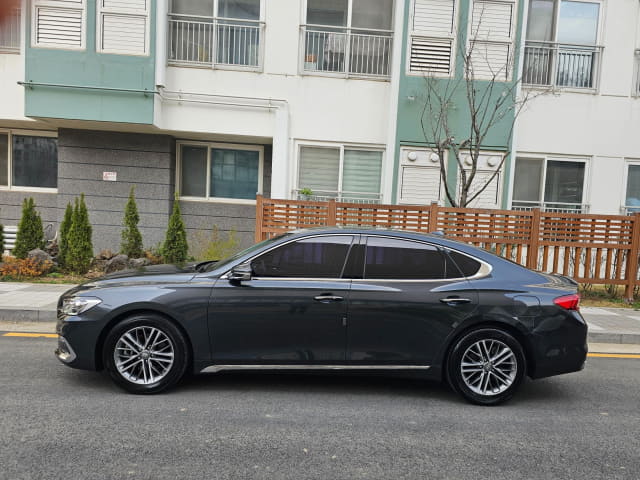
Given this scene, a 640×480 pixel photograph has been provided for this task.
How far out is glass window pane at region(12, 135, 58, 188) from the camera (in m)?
13.1

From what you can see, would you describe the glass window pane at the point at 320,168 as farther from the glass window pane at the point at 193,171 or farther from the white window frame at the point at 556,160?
the white window frame at the point at 556,160

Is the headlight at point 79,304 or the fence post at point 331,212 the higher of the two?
the fence post at point 331,212

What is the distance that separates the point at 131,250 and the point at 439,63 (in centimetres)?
826

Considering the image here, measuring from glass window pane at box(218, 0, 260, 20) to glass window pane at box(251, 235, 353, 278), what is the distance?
897cm

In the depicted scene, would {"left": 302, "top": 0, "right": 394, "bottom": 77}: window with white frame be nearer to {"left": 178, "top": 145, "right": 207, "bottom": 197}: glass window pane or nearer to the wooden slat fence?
{"left": 178, "top": 145, "right": 207, "bottom": 197}: glass window pane

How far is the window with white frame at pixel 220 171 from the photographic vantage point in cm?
1318

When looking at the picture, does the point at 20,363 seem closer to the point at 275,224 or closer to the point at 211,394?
the point at 211,394

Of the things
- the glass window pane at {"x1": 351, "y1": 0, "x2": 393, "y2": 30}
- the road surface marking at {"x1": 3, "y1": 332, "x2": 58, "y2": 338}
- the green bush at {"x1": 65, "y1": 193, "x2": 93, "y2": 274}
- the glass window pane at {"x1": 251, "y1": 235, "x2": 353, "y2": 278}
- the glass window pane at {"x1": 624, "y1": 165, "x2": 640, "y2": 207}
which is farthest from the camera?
the glass window pane at {"x1": 624, "y1": 165, "x2": 640, "y2": 207}

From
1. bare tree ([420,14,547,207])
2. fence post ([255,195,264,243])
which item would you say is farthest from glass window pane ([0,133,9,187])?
bare tree ([420,14,547,207])

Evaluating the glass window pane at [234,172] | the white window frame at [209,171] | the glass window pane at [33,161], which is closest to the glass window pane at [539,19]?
the white window frame at [209,171]

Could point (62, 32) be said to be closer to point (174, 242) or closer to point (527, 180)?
point (174, 242)

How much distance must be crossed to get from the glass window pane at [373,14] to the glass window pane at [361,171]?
3.10 metres

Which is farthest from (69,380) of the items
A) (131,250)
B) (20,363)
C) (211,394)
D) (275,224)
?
(131,250)

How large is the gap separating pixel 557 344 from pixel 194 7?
1109 centimetres
